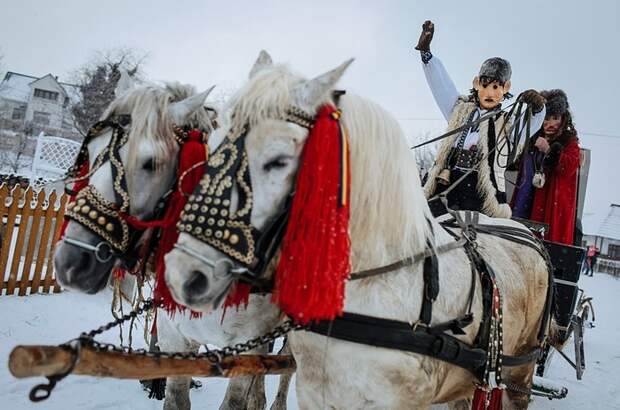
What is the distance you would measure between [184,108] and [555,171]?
11.8 feet

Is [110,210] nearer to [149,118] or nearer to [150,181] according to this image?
[150,181]

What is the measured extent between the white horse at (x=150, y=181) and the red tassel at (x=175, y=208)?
86 mm

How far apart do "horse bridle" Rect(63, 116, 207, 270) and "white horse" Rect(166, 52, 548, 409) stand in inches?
23.5

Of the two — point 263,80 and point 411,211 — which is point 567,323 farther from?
point 263,80

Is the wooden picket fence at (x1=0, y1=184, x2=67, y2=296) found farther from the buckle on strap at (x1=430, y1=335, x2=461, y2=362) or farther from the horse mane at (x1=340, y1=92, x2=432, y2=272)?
the buckle on strap at (x1=430, y1=335, x2=461, y2=362)

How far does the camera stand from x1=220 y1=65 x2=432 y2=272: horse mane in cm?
173

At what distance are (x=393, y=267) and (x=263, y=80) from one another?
94 cm

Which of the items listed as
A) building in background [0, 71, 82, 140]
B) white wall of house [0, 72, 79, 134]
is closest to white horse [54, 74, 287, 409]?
building in background [0, 71, 82, 140]

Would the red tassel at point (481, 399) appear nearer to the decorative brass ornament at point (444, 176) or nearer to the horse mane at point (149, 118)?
the decorative brass ornament at point (444, 176)

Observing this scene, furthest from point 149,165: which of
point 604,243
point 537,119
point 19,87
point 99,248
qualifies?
point 604,243

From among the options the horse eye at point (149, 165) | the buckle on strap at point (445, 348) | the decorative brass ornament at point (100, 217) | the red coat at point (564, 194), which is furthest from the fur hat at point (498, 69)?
the decorative brass ornament at point (100, 217)

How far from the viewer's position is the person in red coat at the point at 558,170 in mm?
4320

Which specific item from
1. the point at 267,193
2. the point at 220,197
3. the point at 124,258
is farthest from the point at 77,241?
the point at 267,193

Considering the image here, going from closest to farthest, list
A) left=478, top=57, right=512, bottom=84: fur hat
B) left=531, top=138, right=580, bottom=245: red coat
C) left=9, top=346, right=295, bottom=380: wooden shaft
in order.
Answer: left=9, top=346, right=295, bottom=380: wooden shaft → left=478, top=57, right=512, bottom=84: fur hat → left=531, top=138, right=580, bottom=245: red coat
